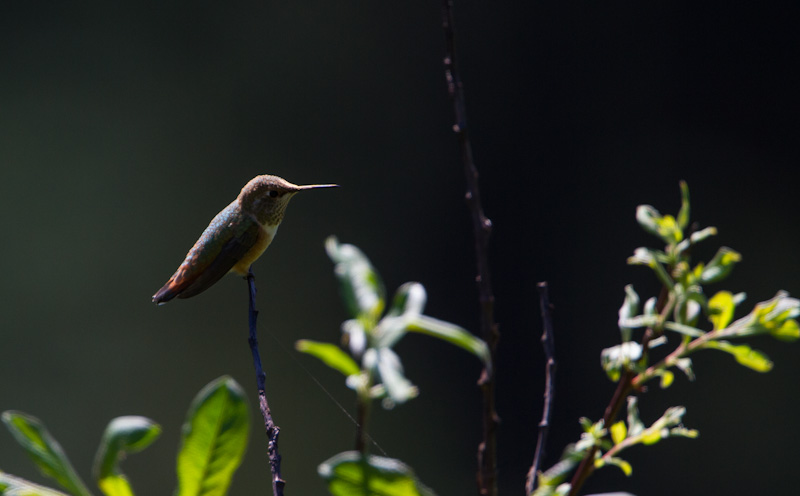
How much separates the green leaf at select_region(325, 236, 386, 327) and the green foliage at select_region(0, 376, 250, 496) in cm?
6

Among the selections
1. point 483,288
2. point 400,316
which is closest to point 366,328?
point 400,316

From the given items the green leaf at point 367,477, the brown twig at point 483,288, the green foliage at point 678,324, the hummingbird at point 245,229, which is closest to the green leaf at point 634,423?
the green foliage at point 678,324

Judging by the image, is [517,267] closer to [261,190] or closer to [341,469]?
[261,190]

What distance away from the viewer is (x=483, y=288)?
1.33 feet

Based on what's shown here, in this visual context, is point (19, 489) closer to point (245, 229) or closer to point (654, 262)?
point (654, 262)

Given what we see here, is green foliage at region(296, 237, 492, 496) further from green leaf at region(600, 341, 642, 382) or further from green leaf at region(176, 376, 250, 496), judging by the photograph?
green leaf at region(600, 341, 642, 382)

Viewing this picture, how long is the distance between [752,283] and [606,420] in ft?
14.9

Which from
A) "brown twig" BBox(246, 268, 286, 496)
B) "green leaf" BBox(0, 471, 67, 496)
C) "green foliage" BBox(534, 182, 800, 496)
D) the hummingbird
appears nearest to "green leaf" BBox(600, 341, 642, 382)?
"green foliage" BBox(534, 182, 800, 496)

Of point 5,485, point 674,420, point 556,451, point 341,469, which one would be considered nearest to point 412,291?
point 341,469

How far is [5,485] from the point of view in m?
0.31

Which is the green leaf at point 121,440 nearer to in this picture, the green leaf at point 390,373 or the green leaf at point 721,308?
the green leaf at point 390,373

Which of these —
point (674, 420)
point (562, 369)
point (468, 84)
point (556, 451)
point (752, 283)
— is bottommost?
point (556, 451)

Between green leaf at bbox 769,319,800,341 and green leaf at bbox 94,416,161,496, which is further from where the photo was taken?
green leaf at bbox 769,319,800,341

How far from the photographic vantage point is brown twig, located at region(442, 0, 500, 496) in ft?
1.13
